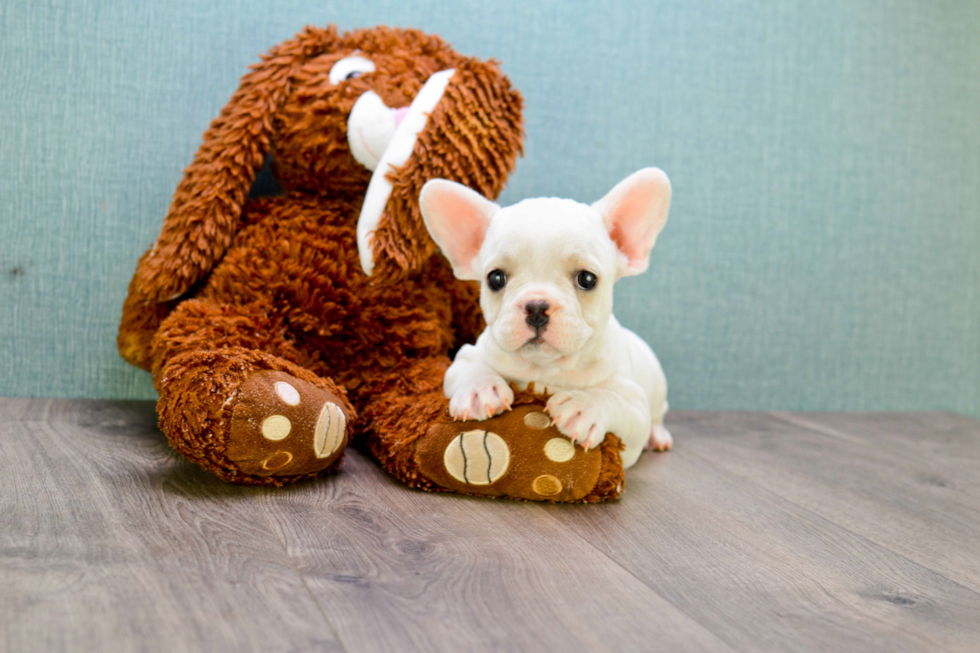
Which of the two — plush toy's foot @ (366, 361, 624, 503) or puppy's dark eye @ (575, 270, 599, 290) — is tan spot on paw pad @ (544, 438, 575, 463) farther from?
puppy's dark eye @ (575, 270, 599, 290)

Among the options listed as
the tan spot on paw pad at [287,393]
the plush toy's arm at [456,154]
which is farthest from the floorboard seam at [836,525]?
the tan spot on paw pad at [287,393]

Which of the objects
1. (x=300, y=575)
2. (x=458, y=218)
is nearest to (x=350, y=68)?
(x=458, y=218)

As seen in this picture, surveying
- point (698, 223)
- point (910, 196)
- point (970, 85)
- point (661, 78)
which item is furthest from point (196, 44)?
point (970, 85)

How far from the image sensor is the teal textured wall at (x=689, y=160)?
1395mm

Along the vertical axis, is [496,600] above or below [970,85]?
below

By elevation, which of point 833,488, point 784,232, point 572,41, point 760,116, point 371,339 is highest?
point 572,41

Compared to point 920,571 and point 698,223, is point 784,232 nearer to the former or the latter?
point 698,223

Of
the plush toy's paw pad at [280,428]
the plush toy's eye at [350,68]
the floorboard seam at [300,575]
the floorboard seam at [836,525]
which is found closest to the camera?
the floorboard seam at [300,575]

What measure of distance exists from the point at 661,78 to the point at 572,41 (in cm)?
21

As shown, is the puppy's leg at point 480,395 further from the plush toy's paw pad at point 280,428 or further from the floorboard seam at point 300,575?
the floorboard seam at point 300,575

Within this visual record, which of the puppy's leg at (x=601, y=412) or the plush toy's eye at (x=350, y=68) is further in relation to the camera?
the plush toy's eye at (x=350, y=68)

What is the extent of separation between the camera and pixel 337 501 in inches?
38.2

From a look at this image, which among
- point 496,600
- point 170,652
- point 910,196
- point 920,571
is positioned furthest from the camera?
point 910,196

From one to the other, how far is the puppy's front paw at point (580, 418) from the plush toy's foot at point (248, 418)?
11.1 inches
